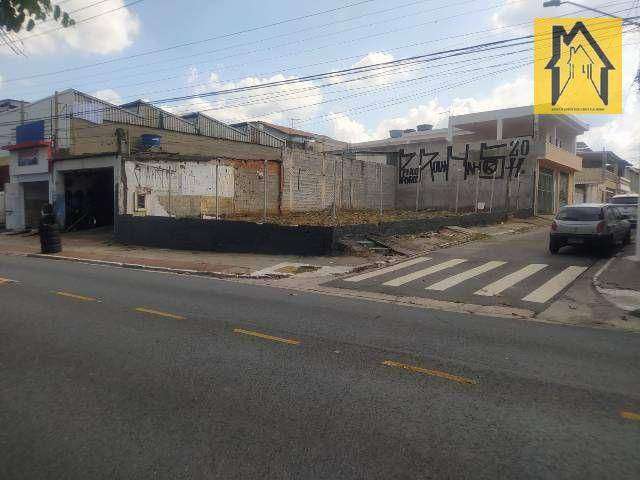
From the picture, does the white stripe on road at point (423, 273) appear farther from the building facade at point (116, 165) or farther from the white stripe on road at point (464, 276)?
the building facade at point (116, 165)

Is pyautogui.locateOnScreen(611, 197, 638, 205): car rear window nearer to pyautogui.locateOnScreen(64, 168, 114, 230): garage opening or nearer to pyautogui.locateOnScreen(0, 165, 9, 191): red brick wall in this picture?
pyautogui.locateOnScreen(64, 168, 114, 230): garage opening

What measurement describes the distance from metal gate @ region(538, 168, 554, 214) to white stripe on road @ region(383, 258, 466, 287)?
19783 mm

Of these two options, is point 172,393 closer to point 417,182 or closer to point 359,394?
point 359,394

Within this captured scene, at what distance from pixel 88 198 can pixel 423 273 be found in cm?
2197

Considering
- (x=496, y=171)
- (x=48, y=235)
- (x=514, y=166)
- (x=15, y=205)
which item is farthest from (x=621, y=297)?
(x=15, y=205)

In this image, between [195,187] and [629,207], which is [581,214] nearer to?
[629,207]

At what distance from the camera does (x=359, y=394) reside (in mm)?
4750

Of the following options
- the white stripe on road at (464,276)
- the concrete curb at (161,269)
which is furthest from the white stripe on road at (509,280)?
the concrete curb at (161,269)

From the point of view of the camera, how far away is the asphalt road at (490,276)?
1052cm

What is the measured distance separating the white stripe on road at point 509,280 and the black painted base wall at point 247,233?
5.49 meters

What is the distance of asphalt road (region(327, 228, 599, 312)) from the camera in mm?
10516

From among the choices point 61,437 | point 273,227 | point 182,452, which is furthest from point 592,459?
point 273,227

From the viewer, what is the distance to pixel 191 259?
16.6 metres

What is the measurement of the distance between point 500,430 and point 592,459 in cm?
67
